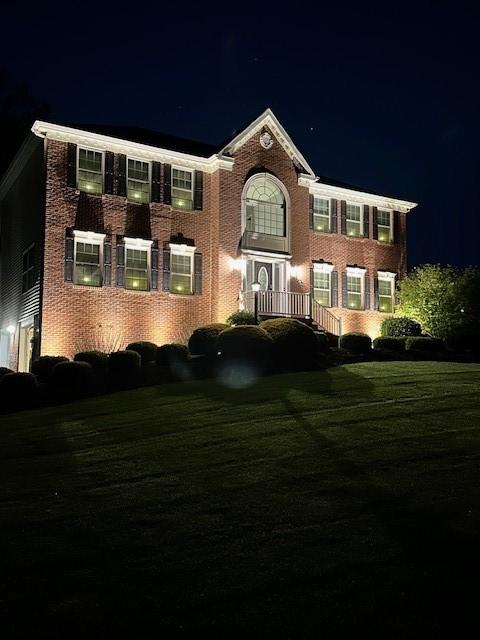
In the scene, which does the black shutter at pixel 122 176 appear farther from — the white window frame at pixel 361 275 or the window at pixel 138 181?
the white window frame at pixel 361 275

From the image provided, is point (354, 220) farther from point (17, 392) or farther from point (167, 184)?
point (17, 392)

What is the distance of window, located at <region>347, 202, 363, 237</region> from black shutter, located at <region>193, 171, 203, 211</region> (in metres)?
7.36

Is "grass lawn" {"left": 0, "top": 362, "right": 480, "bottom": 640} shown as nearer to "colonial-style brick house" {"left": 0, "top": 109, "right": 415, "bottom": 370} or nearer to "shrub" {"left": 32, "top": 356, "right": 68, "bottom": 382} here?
"shrub" {"left": 32, "top": 356, "right": 68, "bottom": 382}

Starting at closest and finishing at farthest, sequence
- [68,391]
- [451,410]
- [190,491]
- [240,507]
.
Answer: [240,507] → [190,491] → [451,410] → [68,391]

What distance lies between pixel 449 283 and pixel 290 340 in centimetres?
1139

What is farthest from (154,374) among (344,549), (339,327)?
(344,549)

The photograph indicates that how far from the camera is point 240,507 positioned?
6.90 meters

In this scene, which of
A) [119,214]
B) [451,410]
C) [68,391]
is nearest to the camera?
[451,410]

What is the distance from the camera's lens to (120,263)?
22219 mm

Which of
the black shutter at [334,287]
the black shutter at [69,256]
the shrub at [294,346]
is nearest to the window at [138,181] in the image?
the black shutter at [69,256]

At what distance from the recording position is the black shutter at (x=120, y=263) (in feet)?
72.7

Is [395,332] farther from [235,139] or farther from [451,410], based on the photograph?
[451,410]

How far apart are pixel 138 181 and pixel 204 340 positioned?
6586mm

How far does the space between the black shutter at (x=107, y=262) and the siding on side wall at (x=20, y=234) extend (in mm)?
2111
